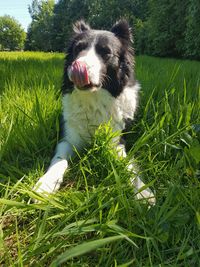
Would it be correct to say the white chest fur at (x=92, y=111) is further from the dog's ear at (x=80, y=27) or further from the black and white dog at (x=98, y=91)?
the dog's ear at (x=80, y=27)

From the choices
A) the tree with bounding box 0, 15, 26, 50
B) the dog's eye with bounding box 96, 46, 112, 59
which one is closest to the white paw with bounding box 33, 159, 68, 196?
the dog's eye with bounding box 96, 46, 112, 59

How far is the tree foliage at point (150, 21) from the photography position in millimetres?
12125

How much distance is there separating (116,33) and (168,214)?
185 centimetres

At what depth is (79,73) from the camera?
84.5 inches

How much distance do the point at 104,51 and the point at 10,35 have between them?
63414 millimetres

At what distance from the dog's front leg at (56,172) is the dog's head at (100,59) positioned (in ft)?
1.46

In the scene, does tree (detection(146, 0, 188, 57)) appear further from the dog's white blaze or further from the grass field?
the grass field

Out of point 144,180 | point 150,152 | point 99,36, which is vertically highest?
point 99,36

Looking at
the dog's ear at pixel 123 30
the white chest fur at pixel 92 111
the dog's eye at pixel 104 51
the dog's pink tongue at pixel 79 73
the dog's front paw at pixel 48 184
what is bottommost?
the dog's front paw at pixel 48 184

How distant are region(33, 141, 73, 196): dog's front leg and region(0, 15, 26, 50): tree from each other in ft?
205

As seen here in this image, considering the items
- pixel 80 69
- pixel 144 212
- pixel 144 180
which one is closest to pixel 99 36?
pixel 80 69

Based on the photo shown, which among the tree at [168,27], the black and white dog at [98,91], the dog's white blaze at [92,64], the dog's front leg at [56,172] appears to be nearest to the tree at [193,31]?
the tree at [168,27]

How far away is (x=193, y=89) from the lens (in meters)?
3.46

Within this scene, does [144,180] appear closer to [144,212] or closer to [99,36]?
[144,212]
